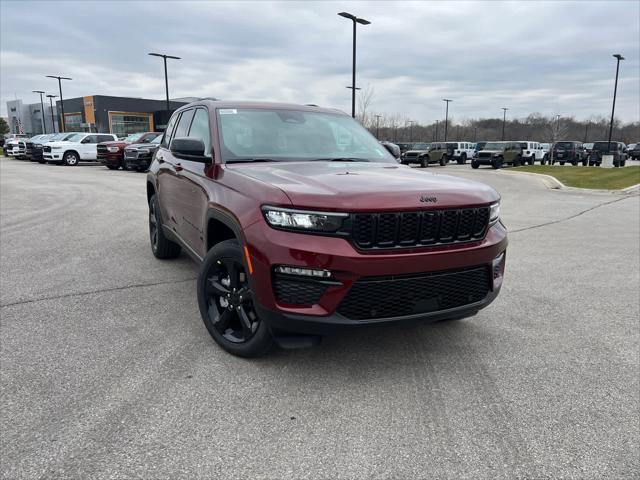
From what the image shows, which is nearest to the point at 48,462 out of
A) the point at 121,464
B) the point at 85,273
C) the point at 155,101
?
the point at 121,464

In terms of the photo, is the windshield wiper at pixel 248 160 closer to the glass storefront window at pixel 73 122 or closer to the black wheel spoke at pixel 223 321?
the black wheel spoke at pixel 223 321

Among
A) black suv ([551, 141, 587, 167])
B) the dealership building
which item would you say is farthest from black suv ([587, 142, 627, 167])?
the dealership building

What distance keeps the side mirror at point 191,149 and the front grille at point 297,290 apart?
1.45 meters

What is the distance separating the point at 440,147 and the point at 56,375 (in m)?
35.1

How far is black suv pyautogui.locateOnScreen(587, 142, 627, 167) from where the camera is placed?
35250mm

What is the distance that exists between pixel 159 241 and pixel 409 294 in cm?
408

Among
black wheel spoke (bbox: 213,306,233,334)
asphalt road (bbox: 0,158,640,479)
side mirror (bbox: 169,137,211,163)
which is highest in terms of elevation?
side mirror (bbox: 169,137,211,163)

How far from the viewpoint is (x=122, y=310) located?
4.55m

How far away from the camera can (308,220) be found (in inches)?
116

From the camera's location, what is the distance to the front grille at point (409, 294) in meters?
2.96

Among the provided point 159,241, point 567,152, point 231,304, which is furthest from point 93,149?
point 567,152

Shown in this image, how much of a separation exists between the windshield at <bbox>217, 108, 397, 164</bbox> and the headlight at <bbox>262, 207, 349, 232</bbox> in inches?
45.4

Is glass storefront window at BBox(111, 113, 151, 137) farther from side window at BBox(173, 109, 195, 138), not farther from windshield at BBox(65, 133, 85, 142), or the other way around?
side window at BBox(173, 109, 195, 138)

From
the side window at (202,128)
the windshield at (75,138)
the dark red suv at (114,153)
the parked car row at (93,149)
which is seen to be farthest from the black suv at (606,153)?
the side window at (202,128)
